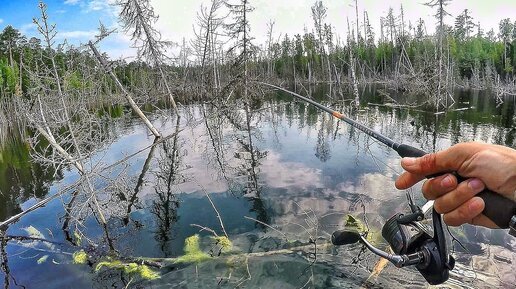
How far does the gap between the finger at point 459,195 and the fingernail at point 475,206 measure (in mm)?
33

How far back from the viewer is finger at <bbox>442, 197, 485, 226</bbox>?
156 centimetres

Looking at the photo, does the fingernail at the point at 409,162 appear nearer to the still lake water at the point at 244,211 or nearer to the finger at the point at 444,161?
the finger at the point at 444,161

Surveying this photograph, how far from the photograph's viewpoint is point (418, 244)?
224cm

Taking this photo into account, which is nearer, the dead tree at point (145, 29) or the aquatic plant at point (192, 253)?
the aquatic plant at point (192, 253)

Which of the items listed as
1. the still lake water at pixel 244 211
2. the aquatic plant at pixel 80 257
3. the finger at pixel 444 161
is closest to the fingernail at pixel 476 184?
the finger at pixel 444 161

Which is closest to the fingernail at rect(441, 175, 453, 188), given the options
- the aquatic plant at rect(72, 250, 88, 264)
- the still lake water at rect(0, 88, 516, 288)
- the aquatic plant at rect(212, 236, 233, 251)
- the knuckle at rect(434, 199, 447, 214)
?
the knuckle at rect(434, 199, 447, 214)

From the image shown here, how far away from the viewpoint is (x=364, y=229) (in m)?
8.22

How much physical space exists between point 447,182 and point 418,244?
0.78 meters

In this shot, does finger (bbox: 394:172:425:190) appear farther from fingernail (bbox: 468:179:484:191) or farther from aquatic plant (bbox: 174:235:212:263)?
aquatic plant (bbox: 174:235:212:263)

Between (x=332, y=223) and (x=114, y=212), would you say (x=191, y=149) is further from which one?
(x=332, y=223)

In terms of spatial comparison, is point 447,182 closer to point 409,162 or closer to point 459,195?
point 459,195

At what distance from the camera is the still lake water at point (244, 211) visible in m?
6.96

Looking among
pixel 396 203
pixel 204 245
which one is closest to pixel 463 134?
pixel 396 203

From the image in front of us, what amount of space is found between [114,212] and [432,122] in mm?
21400
